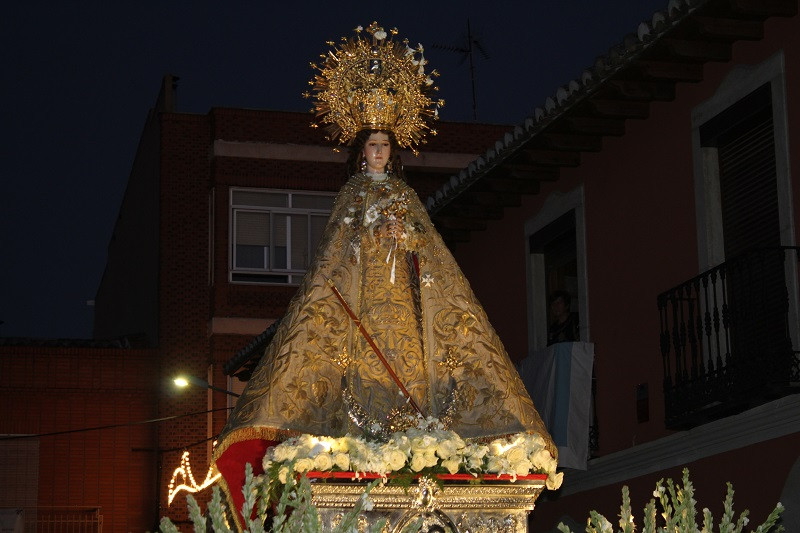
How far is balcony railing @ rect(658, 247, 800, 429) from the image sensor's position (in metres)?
9.80

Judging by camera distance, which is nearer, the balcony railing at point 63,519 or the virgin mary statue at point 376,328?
the virgin mary statue at point 376,328

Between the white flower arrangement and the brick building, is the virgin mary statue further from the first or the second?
the brick building

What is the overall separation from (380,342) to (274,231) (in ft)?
48.2

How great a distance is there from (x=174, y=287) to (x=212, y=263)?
2.19 feet

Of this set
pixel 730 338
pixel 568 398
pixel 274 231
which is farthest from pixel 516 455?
pixel 274 231

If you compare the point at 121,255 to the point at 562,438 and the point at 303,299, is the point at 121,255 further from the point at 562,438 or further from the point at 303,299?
the point at 303,299

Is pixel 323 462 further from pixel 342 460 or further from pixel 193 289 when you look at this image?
pixel 193 289

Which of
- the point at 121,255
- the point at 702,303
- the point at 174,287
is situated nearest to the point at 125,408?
the point at 174,287

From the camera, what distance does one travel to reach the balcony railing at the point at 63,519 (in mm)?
20359

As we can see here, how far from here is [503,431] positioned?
7934 mm

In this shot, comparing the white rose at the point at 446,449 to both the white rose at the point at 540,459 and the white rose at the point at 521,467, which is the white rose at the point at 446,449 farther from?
the white rose at the point at 540,459

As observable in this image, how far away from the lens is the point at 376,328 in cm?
812

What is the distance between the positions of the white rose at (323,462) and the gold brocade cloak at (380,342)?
42 centimetres

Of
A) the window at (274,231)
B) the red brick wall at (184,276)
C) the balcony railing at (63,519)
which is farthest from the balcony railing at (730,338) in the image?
the window at (274,231)
